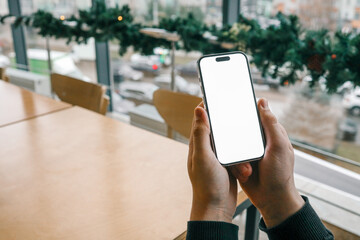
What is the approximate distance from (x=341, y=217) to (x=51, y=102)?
1682 mm

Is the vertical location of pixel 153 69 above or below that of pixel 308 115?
above

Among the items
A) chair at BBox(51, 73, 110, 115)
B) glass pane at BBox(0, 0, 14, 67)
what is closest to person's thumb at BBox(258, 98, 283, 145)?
chair at BBox(51, 73, 110, 115)

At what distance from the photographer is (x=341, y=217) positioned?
6.18ft

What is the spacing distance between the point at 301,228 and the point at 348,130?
3601 mm

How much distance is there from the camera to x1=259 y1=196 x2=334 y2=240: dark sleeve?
70cm

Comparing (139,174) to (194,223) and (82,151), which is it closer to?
(82,151)

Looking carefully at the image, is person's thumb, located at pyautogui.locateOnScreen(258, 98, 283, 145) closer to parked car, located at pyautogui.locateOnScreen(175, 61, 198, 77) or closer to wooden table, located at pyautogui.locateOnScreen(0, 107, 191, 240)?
wooden table, located at pyautogui.locateOnScreen(0, 107, 191, 240)

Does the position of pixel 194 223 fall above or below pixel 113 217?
above

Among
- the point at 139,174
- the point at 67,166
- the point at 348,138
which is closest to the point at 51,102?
the point at 67,166

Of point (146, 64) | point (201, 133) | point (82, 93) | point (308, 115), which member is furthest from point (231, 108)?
point (308, 115)

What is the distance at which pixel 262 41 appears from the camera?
2213 mm

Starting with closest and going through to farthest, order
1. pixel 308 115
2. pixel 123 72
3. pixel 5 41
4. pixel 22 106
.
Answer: pixel 22 106, pixel 308 115, pixel 123 72, pixel 5 41

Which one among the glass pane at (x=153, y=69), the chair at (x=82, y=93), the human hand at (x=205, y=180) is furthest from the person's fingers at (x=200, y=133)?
the glass pane at (x=153, y=69)

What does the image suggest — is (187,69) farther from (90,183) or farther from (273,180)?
(273,180)
